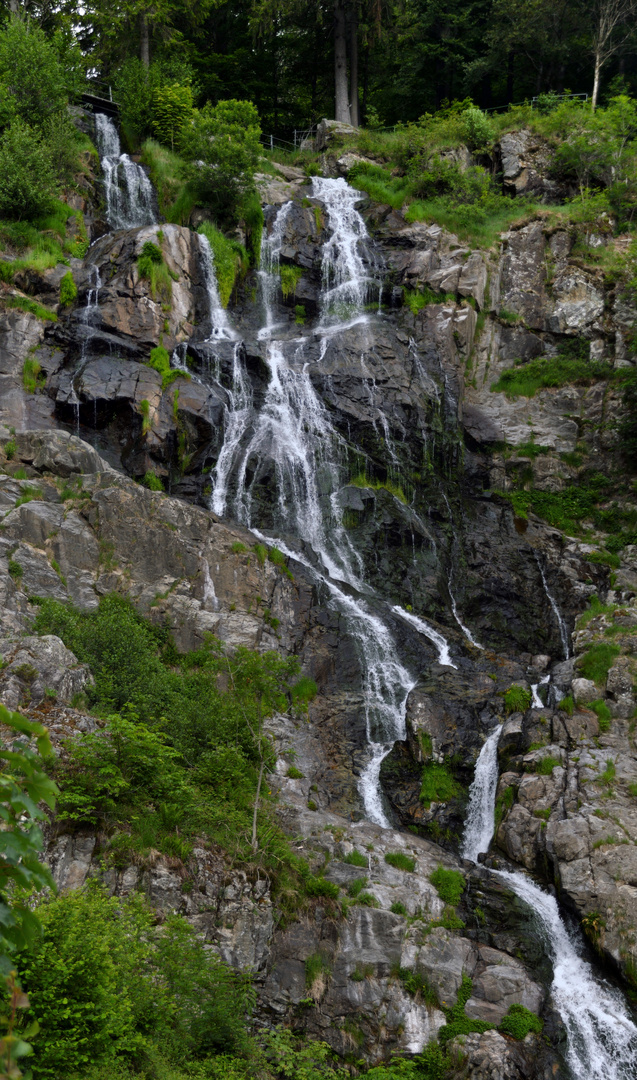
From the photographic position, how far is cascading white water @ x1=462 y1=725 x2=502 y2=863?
51.5 feet

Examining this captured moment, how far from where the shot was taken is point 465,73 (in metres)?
40.2

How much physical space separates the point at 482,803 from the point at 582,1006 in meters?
4.41

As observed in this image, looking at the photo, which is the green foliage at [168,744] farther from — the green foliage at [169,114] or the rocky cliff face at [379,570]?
the green foliage at [169,114]

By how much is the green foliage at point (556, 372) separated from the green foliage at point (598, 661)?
12637mm

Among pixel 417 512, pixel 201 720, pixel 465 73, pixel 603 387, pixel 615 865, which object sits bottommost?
pixel 615 865

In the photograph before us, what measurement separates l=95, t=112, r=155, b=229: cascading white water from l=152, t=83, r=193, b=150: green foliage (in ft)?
6.40

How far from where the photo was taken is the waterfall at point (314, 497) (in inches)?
701

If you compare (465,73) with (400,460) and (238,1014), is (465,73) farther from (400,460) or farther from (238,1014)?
(238,1014)

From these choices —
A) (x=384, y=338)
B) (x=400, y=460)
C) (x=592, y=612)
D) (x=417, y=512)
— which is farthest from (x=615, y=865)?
(x=384, y=338)

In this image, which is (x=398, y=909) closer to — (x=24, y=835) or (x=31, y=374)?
(x=24, y=835)

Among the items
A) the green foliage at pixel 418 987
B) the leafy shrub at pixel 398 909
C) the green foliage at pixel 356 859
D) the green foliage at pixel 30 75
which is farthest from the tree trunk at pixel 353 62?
the green foliage at pixel 418 987

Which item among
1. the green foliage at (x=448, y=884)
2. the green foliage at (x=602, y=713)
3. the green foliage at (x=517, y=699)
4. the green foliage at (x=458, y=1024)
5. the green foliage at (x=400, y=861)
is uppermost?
the green foliage at (x=602, y=713)

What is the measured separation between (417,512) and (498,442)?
5394 mm

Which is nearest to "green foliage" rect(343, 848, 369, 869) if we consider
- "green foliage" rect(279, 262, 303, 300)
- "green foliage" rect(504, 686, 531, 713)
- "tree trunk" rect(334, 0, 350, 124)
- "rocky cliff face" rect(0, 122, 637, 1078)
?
"rocky cliff face" rect(0, 122, 637, 1078)
